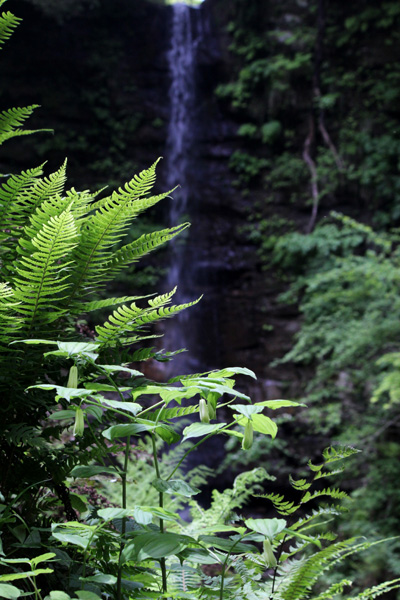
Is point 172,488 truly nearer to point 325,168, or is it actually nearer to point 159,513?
point 159,513

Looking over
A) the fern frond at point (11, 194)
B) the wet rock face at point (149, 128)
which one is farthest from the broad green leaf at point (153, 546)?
the wet rock face at point (149, 128)

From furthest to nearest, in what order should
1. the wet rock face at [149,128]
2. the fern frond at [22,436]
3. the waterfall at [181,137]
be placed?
the waterfall at [181,137]
the wet rock face at [149,128]
the fern frond at [22,436]

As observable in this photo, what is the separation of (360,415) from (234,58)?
21.8 feet

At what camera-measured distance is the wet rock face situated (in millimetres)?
7188

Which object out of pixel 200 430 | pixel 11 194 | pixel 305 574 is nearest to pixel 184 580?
pixel 305 574

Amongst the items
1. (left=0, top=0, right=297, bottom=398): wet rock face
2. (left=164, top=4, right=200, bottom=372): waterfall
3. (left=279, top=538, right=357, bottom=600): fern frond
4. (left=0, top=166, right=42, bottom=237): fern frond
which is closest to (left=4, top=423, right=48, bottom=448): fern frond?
(left=0, top=166, right=42, bottom=237): fern frond

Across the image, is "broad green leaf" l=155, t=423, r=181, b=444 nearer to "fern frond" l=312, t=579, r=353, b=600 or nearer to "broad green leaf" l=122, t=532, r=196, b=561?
"broad green leaf" l=122, t=532, r=196, b=561

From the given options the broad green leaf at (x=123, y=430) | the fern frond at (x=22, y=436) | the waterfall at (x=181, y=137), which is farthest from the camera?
the waterfall at (x=181, y=137)

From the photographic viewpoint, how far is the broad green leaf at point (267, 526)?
0.50 m

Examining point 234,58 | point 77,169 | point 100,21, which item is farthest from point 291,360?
point 100,21

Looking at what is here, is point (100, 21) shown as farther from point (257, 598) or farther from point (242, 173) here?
point (257, 598)

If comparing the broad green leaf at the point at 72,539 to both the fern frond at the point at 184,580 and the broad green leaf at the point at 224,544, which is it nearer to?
the broad green leaf at the point at 224,544

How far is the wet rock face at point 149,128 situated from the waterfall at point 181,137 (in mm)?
90

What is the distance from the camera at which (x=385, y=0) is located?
712cm
